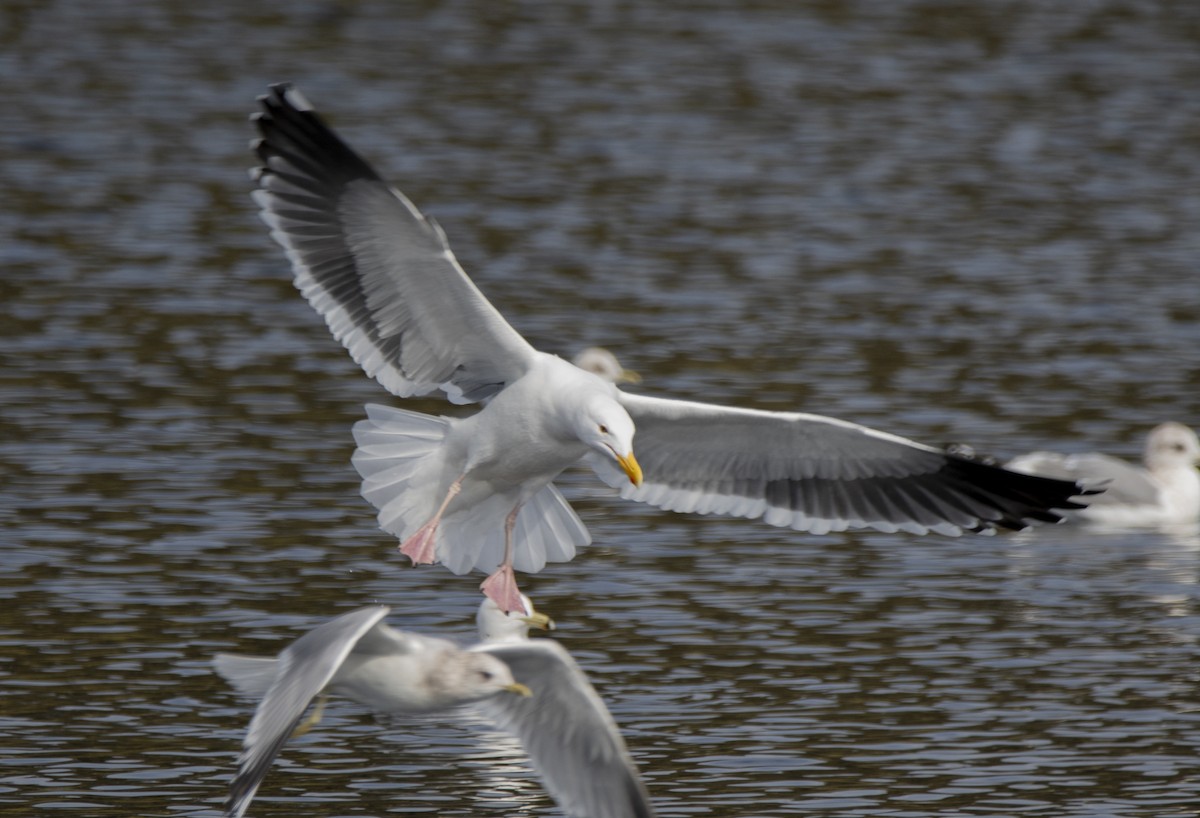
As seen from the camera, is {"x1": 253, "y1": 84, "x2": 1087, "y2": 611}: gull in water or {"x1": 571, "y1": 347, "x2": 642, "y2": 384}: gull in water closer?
{"x1": 253, "y1": 84, "x2": 1087, "y2": 611}: gull in water

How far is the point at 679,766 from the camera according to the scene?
875 centimetres

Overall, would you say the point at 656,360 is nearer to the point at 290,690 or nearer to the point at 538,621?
the point at 538,621

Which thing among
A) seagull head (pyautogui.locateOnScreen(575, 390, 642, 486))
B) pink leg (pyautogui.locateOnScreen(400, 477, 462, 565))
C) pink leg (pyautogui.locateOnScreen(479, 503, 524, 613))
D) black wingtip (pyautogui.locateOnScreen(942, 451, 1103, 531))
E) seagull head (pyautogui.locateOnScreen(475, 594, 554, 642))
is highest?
seagull head (pyautogui.locateOnScreen(575, 390, 642, 486))

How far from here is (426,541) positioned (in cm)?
920

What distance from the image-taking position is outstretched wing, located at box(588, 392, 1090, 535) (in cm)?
934

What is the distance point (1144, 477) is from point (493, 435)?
4836 millimetres

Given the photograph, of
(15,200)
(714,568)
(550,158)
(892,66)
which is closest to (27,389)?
(714,568)

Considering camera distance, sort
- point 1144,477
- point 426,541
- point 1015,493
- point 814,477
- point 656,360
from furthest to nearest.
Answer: point 656,360 < point 1144,477 < point 814,477 < point 1015,493 < point 426,541

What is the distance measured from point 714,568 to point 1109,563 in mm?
2040

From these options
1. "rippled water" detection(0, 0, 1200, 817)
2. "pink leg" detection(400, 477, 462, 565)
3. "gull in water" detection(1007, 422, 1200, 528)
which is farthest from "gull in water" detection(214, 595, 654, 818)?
"gull in water" detection(1007, 422, 1200, 528)

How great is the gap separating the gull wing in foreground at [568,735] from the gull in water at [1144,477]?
4.98 m

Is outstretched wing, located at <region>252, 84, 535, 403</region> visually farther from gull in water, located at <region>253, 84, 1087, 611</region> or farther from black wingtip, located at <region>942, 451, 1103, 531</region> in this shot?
black wingtip, located at <region>942, 451, 1103, 531</region>

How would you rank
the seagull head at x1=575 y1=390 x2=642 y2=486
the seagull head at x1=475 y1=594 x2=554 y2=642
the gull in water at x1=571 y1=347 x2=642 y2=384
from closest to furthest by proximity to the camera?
1. the seagull head at x1=575 y1=390 x2=642 y2=486
2. the seagull head at x1=475 y1=594 x2=554 y2=642
3. the gull in water at x1=571 y1=347 x2=642 y2=384

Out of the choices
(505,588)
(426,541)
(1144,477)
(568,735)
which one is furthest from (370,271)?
(1144,477)
